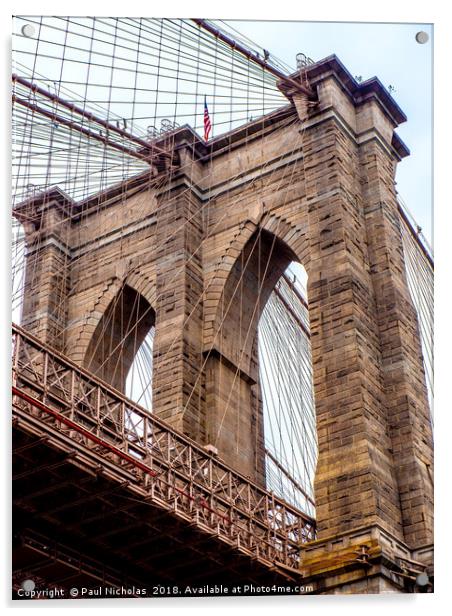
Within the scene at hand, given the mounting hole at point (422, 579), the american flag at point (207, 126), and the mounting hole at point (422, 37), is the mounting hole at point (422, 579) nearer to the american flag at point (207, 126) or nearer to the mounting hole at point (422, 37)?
the mounting hole at point (422, 37)

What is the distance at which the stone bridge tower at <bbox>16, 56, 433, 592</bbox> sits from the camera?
89.4 ft

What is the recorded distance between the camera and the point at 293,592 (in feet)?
78.2

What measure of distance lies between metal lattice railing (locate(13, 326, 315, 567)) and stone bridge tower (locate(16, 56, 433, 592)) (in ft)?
Answer: 2.88

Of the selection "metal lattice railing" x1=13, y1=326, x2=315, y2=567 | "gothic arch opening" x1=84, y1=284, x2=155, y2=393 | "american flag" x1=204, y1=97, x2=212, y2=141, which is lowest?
"metal lattice railing" x1=13, y1=326, x2=315, y2=567

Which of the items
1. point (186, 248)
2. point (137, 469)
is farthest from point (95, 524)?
point (186, 248)

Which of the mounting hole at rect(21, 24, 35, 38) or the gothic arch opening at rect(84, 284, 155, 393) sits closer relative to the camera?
the mounting hole at rect(21, 24, 35, 38)

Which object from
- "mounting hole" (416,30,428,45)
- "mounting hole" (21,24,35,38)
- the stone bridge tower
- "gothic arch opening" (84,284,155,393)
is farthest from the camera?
"gothic arch opening" (84,284,155,393)

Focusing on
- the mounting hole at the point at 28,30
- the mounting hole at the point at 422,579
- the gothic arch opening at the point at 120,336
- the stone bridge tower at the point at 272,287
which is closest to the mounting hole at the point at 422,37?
the mounting hole at the point at 28,30

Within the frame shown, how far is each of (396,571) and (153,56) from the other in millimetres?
11684

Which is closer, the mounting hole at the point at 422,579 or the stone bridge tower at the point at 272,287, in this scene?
the mounting hole at the point at 422,579

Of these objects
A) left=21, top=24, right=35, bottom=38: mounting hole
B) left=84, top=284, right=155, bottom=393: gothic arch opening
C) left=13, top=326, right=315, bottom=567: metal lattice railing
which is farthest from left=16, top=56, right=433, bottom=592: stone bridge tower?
left=21, top=24, right=35, bottom=38: mounting hole

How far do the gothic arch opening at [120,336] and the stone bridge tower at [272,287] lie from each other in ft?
0.16

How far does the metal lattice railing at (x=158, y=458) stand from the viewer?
75.5 feet

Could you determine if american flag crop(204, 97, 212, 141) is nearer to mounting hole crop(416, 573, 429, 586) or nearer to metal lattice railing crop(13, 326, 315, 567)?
metal lattice railing crop(13, 326, 315, 567)
